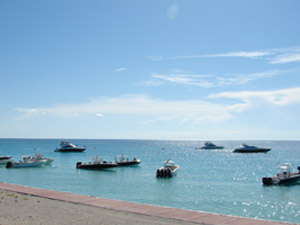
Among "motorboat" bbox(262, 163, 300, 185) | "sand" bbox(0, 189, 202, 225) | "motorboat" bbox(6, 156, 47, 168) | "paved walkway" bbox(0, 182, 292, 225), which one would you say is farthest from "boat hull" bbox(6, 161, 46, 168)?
"sand" bbox(0, 189, 202, 225)

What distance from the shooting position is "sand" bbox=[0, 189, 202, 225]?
1211cm

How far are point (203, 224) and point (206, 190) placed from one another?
2046 cm

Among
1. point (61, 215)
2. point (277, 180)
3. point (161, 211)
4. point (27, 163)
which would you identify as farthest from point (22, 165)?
point (161, 211)

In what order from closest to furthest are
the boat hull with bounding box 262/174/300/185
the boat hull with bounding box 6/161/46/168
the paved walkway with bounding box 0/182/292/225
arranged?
1. the paved walkway with bounding box 0/182/292/225
2. the boat hull with bounding box 262/174/300/185
3. the boat hull with bounding box 6/161/46/168

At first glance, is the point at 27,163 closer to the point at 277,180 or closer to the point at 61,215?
the point at 277,180

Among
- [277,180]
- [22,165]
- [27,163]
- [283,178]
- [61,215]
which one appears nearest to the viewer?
[61,215]

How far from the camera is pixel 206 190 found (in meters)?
31.5

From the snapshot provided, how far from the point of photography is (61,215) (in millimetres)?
13133

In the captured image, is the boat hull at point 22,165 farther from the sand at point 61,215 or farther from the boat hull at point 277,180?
the sand at point 61,215

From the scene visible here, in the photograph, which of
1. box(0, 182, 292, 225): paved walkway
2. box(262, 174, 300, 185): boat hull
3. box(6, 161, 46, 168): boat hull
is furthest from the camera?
box(6, 161, 46, 168): boat hull

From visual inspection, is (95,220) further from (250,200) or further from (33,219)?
(250,200)

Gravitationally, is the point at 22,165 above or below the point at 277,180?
below

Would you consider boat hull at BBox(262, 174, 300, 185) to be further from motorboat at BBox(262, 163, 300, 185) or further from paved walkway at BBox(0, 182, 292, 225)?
paved walkway at BBox(0, 182, 292, 225)

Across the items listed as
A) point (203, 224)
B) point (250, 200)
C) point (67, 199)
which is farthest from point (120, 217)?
point (250, 200)
